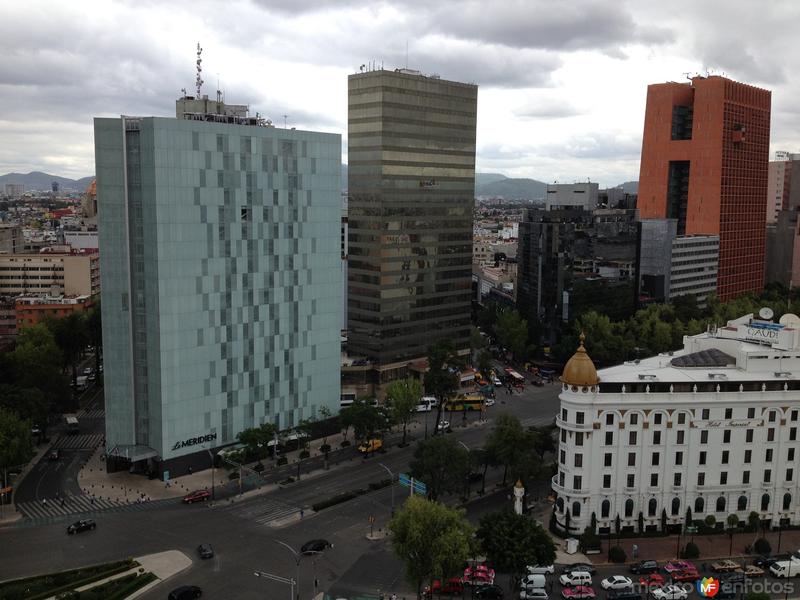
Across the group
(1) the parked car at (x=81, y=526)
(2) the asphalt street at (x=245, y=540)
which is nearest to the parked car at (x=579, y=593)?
(2) the asphalt street at (x=245, y=540)

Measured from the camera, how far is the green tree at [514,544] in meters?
82.9

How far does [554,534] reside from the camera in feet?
336

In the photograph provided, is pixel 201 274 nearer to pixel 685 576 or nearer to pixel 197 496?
pixel 197 496

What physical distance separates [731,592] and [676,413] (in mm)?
24412

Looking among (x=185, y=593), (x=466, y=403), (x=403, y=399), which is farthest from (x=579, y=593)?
(x=466, y=403)

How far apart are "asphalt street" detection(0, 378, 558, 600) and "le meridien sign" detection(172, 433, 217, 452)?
12145mm

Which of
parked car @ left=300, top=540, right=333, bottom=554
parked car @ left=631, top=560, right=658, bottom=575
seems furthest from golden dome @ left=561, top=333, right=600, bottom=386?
parked car @ left=300, top=540, right=333, bottom=554

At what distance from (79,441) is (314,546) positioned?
213ft

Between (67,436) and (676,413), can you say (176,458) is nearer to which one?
(67,436)

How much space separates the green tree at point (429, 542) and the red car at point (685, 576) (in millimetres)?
27368

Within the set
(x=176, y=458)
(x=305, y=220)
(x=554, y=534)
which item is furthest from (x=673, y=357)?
(x=176, y=458)

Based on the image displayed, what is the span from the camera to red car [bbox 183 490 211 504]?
111m

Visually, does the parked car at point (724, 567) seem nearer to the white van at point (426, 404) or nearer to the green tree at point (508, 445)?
the green tree at point (508, 445)

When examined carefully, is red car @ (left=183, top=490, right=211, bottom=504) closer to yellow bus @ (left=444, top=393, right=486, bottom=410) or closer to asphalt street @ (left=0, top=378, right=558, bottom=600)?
asphalt street @ (left=0, top=378, right=558, bottom=600)
